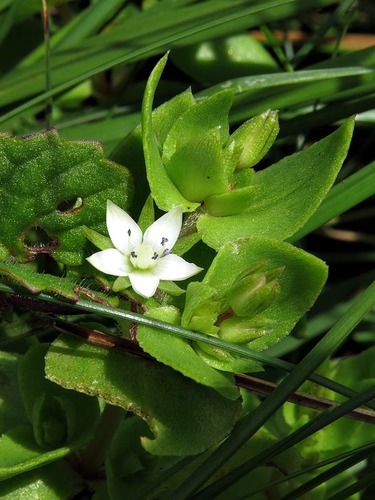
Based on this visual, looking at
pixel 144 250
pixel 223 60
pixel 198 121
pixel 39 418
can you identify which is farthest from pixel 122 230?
pixel 223 60

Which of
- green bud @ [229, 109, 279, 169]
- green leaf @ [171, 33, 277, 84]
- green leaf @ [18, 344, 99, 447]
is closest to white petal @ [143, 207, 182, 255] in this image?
green bud @ [229, 109, 279, 169]

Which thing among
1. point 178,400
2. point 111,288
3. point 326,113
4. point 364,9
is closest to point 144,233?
point 111,288

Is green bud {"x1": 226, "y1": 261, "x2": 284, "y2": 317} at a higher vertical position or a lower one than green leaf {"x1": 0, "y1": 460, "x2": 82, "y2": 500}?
higher

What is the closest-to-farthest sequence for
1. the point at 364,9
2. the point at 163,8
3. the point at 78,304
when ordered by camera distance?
the point at 78,304 → the point at 163,8 → the point at 364,9

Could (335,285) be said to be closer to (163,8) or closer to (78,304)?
(163,8)

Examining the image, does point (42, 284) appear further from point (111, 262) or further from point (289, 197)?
point (289, 197)

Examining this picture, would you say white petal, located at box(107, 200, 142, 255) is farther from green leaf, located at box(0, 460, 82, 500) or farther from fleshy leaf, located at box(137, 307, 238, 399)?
green leaf, located at box(0, 460, 82, 500)
